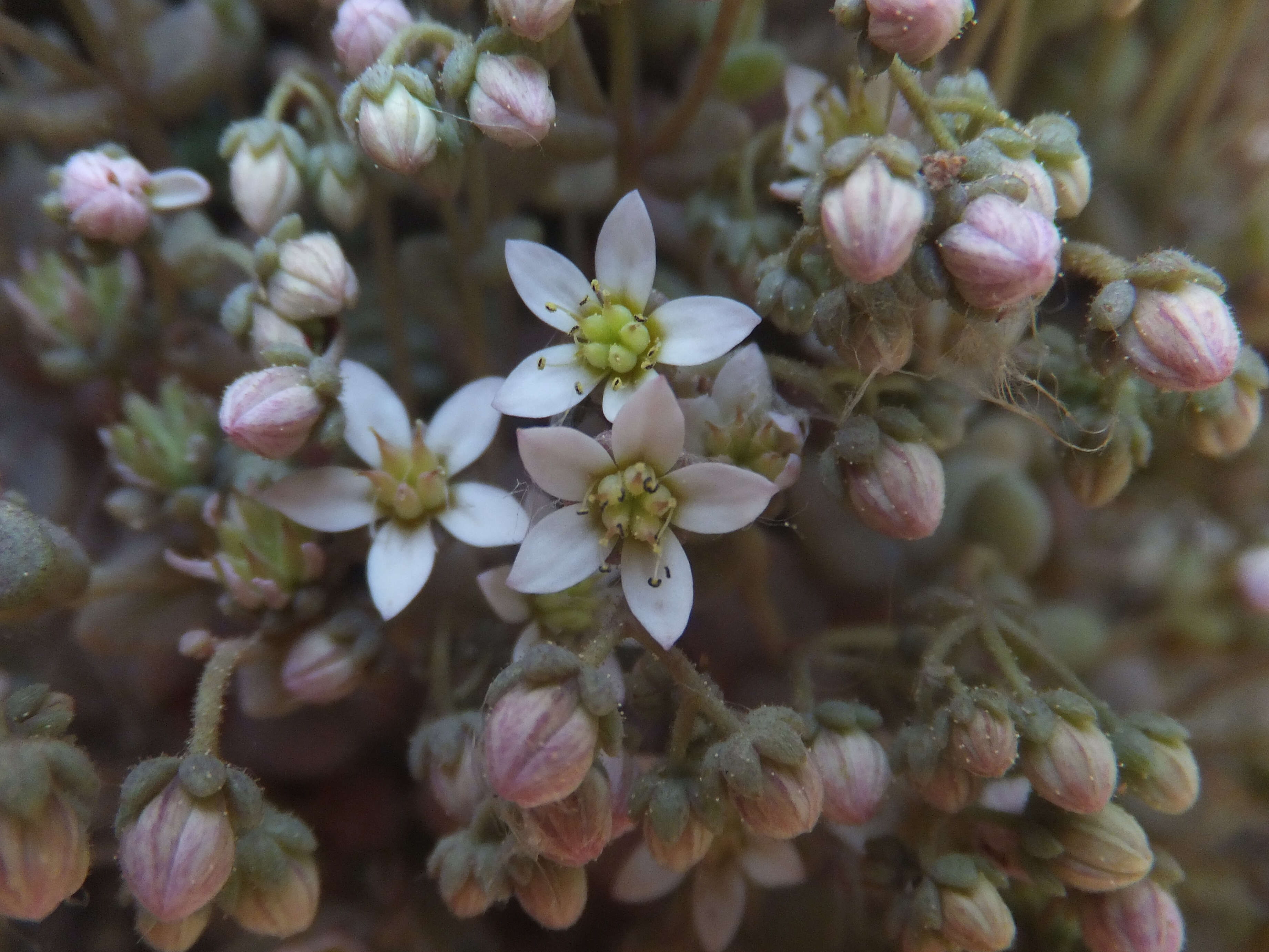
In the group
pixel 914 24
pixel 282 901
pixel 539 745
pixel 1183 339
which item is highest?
pixel 914 24

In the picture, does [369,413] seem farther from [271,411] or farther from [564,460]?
[564,460]

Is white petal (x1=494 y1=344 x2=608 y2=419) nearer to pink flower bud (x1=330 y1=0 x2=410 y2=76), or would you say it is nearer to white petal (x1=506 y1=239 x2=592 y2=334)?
Answer: white petal (x1=506 y1=239 x2=592 y2=334)

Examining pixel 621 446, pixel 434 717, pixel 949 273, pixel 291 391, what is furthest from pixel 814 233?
pixel 434 717

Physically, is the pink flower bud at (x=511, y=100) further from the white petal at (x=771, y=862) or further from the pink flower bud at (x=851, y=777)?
the white petal at (x=771, y=862)

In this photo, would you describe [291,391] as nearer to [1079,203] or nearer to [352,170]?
[352,170]

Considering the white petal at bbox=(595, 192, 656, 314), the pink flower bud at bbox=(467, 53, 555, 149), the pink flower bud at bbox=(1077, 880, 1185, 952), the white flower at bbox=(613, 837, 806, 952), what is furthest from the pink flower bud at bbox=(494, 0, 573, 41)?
the pink flower bud at bbox=(1077, 880, 1185, 952)

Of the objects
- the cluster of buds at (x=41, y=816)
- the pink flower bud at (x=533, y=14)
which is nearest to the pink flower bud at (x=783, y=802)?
the cluster of buds at (x=41, y=816)

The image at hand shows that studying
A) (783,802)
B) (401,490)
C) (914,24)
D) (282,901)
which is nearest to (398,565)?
(401,490)
